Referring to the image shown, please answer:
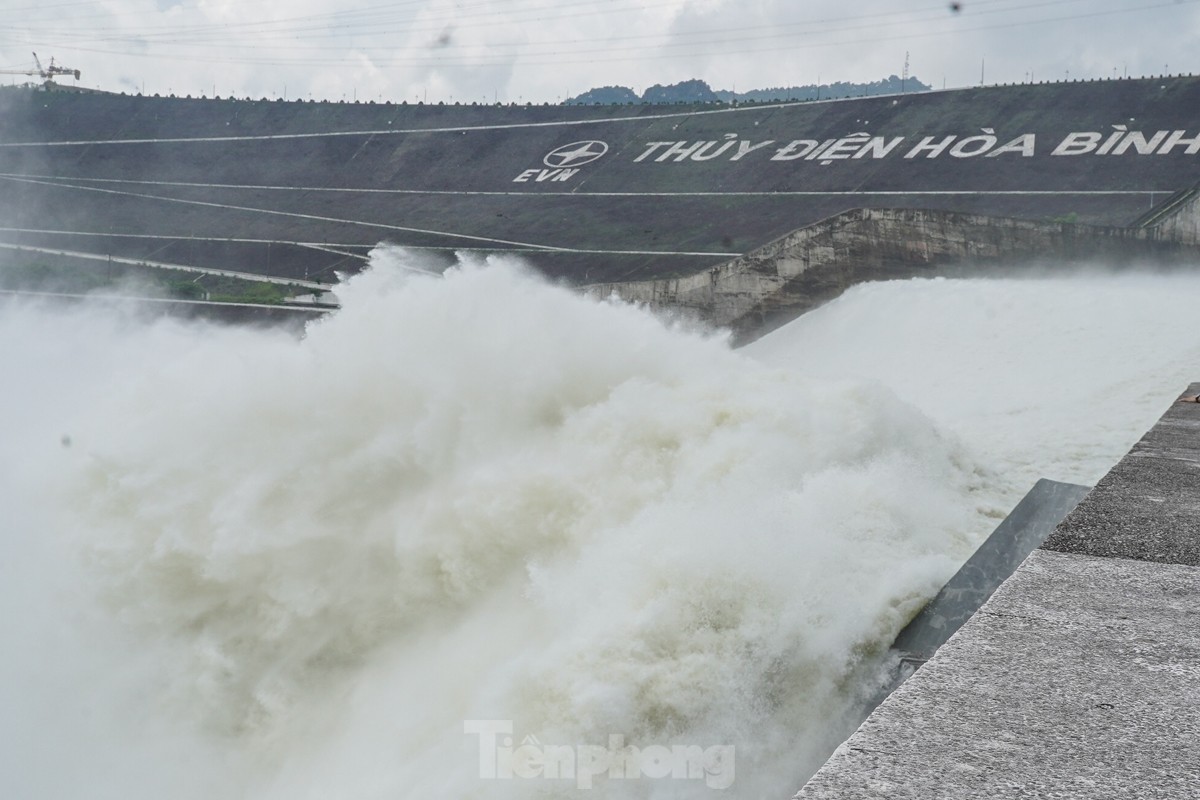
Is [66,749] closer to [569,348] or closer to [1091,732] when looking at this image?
[569,348]

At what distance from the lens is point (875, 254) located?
2667cm

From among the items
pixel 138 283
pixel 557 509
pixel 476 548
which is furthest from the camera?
pixel 138 283

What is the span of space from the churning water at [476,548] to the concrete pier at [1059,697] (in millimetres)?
3869

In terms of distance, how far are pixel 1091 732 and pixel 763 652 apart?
5.65m

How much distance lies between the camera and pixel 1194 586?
5.23 metres

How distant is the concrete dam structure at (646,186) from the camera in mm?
27266

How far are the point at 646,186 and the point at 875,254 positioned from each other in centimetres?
2407

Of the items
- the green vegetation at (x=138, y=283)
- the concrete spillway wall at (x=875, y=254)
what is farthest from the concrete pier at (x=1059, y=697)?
the green vegetation at (x=138, y=283)

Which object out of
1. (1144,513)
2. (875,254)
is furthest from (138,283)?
(1144,513)

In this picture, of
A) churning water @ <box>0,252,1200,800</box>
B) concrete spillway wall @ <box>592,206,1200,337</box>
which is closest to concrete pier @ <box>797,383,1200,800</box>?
churning water @ <box>0,252,1200,800</box>

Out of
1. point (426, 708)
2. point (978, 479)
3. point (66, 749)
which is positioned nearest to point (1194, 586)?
point (426, 708)

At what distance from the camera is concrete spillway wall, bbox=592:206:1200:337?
82.5ft

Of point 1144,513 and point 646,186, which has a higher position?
point 646,186

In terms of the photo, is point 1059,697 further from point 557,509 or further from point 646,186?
point 646,186
